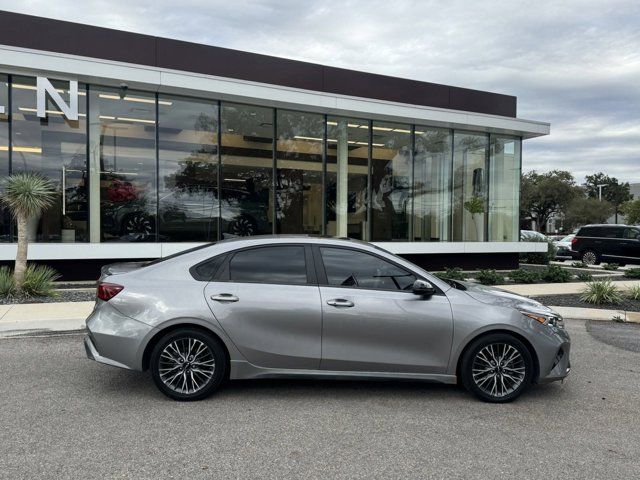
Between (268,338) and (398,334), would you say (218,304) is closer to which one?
(268,338)

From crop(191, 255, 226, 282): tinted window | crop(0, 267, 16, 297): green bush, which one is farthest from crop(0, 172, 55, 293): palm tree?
crop(191, 255, 226, 282): tinted window

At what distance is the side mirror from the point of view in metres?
4.87

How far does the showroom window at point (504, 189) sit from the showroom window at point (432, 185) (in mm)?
→ 1994

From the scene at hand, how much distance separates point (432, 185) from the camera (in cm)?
1864

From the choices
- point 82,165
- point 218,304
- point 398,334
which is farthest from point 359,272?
point 82,165

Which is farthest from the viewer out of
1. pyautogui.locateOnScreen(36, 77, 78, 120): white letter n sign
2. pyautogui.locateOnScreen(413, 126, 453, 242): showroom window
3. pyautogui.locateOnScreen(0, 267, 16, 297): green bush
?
pyautogui.locateOnScreen(413, 126, 453, 242): showroom window

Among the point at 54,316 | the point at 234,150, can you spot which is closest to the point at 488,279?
the point at 234,150

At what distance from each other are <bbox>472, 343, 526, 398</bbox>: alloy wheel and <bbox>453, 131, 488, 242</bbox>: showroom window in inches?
556

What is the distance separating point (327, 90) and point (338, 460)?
14603 millimetres

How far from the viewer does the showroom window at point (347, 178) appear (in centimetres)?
1709

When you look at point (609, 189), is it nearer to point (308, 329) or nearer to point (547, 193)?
point (547, 193)

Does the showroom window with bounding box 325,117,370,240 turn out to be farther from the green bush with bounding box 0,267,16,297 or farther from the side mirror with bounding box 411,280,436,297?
the side mirror with bounding box 411,280,436,297

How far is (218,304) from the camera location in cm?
482

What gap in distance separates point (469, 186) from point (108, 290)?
16.4 meters
